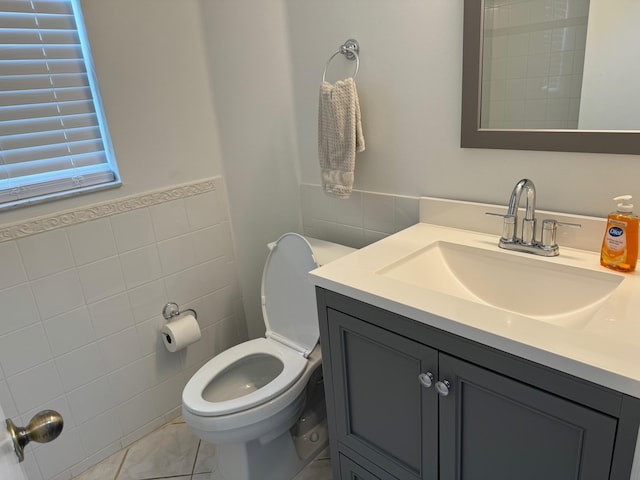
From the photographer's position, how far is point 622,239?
1080mm

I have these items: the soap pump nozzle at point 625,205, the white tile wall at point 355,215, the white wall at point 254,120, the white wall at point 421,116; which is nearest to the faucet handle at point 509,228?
the white wall at point 421,116

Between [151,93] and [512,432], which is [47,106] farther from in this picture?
[512,432]

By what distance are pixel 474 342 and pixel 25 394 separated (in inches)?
59.7

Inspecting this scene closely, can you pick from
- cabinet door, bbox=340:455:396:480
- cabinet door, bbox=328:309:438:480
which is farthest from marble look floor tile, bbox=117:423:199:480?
cabinet door, bbox=328:309:438:480

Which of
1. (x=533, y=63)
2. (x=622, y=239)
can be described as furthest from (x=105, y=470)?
(x=533, y=63)

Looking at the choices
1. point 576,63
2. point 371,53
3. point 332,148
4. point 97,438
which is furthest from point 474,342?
point 97,438

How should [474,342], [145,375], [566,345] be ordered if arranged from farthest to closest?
1. [145,375]
2. [474,342]
3. [566,345]

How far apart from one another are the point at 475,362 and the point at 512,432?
6.3 inches

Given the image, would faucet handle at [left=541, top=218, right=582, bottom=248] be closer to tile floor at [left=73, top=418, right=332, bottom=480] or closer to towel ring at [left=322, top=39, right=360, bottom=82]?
towel ring at [left=322, top=39, right=360, bottom=82]

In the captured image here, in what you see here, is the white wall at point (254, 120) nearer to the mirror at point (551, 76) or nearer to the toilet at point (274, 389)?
the toilet at point (274, 389)

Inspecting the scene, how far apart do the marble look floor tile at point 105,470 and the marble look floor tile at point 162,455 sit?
0.09ft

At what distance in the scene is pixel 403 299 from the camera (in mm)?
1048

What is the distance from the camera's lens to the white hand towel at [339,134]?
155 cm

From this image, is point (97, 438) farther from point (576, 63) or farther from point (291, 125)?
point (576, 63)
